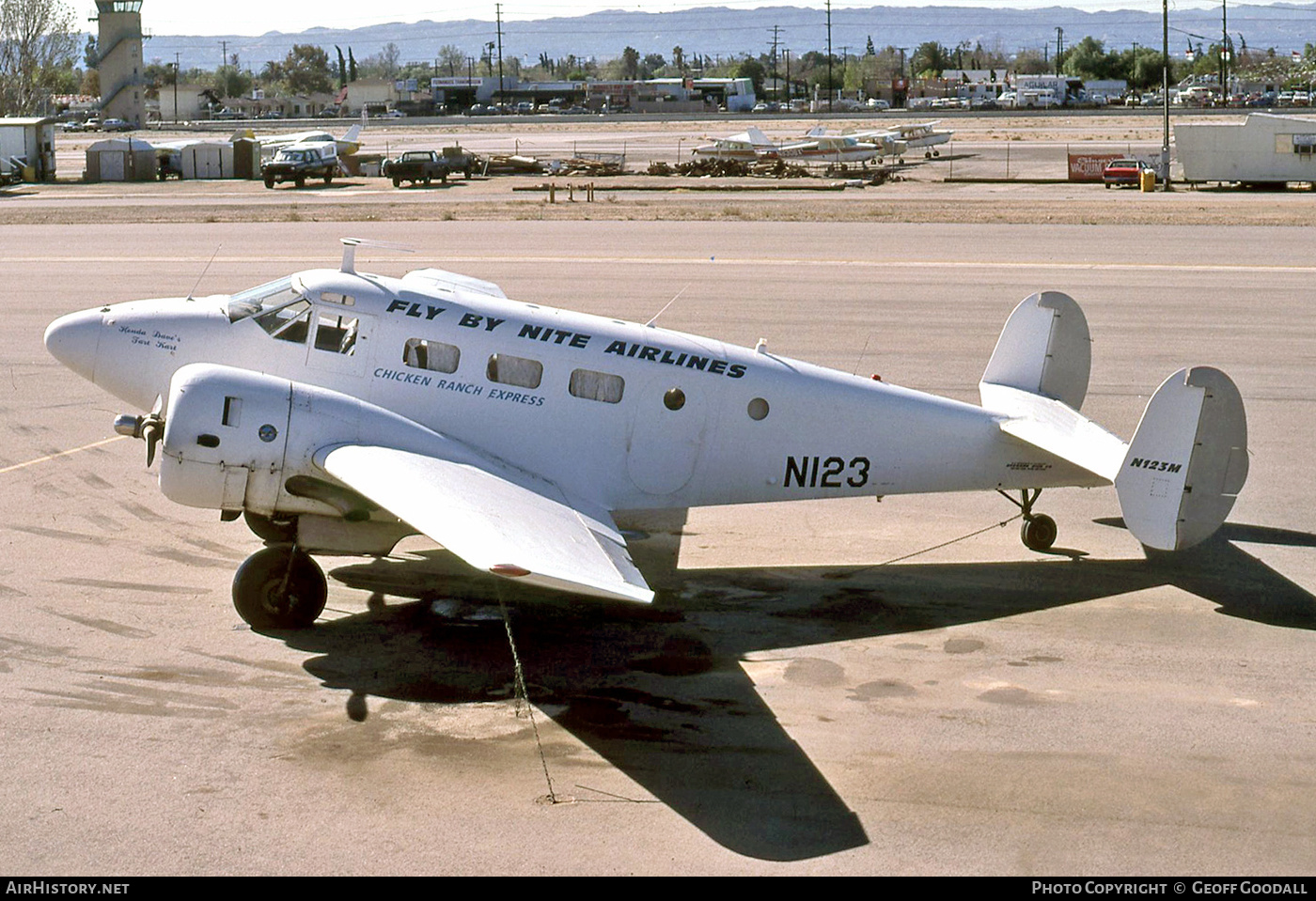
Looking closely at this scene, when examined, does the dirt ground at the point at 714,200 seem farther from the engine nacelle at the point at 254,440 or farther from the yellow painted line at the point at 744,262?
the engine nacelle at the point at 254,440

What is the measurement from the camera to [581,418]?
1562cm

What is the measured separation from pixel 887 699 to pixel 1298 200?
2222 inches

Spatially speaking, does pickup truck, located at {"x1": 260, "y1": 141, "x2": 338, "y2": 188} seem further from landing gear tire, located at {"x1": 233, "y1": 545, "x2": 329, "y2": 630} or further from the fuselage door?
landing gear tire, located at {"x1": 233, "y1": 545, "x2": 329, "y2": 630}

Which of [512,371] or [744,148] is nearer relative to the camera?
[512,371]

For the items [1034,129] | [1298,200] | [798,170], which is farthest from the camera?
[1034,129]

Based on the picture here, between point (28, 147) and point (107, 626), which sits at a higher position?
point (28, 147)

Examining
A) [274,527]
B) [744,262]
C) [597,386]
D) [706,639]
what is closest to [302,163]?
[744,262]

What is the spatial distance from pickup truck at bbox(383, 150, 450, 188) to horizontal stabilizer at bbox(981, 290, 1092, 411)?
63.3 meters

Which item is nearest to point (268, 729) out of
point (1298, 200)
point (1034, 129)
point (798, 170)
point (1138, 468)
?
point (1138, 468)

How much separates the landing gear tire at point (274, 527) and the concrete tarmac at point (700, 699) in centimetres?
76

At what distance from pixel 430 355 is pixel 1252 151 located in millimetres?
62147

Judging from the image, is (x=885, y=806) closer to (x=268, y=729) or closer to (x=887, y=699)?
(x=887, y=699)

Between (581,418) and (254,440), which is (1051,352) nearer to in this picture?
(581,418)
